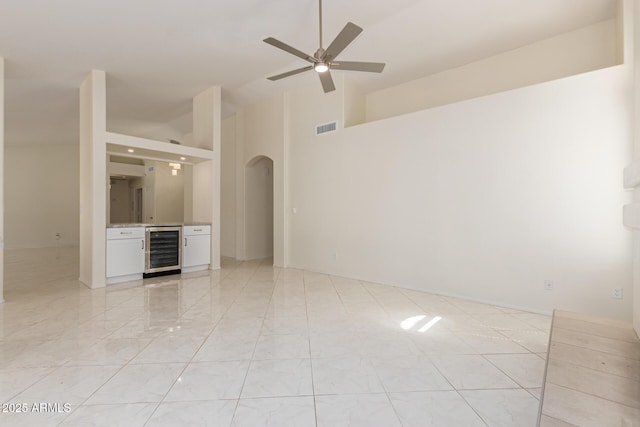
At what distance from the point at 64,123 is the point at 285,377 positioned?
8.70 meters

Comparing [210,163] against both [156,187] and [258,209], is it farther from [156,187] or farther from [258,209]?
[156,187]

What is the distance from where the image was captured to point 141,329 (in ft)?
9.21

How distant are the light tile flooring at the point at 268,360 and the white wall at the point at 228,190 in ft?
11.0

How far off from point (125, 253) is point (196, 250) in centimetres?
114

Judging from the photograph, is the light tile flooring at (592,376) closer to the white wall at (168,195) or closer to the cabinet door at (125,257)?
the cabinet door at (125,257)

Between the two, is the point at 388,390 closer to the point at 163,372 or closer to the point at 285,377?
the point at 285,377

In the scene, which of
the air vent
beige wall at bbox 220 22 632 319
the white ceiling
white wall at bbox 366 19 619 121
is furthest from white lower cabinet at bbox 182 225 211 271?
white wall at bbox 366 19 619 121

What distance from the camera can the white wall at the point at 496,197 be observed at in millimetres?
2996

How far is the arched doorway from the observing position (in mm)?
6922

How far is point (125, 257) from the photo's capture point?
186 inches

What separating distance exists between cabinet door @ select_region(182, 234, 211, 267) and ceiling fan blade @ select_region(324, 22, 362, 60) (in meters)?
4.08

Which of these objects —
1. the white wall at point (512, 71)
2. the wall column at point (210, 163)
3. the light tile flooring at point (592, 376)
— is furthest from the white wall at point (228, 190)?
the light tile flooring at point (592, 376)

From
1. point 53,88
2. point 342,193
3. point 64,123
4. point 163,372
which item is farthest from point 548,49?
point 64,123

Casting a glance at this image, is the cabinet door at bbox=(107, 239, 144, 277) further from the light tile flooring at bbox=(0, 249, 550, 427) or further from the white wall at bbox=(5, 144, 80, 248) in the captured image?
the white wall at bbox=(5, 144, 80, 248)
